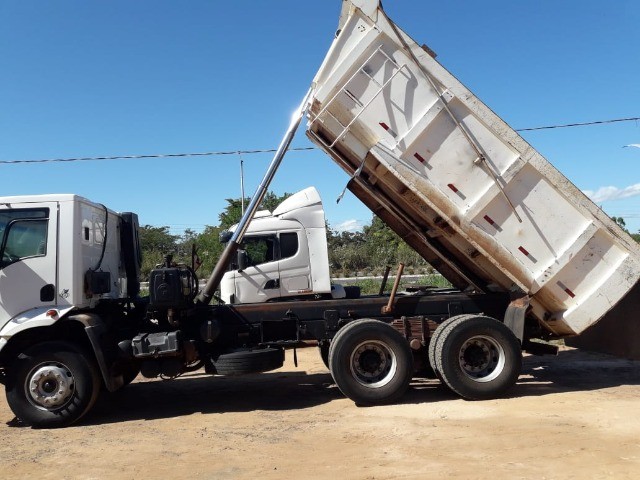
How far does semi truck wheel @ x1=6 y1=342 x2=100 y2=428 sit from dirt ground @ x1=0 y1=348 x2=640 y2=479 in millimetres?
217

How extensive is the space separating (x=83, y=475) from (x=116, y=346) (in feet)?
7.55

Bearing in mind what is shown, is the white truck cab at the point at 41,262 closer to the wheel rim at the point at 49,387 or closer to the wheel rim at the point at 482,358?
the wheel rim at the point at 49,387

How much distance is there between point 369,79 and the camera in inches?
283

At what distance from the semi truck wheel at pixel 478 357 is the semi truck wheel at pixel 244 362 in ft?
7.21

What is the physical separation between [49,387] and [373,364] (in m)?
3.98

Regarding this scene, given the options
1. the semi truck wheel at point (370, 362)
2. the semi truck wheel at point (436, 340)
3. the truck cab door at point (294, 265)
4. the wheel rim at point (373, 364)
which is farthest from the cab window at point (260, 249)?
the semi truck wheel at point (436, 340)

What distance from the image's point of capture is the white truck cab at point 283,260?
8.30 metres

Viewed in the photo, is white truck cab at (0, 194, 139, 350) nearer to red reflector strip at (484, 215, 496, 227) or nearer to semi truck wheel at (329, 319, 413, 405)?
semi truck wheel at (329, 319, 413, 405)

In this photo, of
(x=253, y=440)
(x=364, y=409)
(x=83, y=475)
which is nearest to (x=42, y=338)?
(x=83, y=475)

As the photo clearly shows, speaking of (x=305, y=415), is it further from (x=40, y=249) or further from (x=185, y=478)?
(x=40, y=249)

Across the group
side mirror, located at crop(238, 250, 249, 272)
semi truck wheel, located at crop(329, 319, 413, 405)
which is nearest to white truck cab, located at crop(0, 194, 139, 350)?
side mirror, located at crop(238, 250, 249, 272)

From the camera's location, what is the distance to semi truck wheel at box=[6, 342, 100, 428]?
668 centimetres

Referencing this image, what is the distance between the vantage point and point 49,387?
6.73 metres

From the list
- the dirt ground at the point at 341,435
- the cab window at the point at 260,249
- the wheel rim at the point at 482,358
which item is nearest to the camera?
the dirt ground at the point at 341,435
